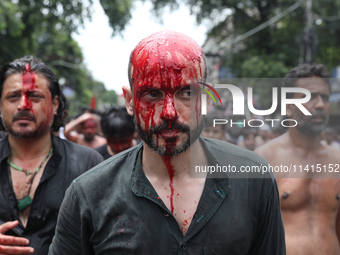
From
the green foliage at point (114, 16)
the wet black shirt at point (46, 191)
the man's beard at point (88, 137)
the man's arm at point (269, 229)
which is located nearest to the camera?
the man's arm at point (269, 229)

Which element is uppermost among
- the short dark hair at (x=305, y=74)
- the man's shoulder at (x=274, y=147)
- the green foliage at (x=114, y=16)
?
the green foliage at (x=114, y=16)

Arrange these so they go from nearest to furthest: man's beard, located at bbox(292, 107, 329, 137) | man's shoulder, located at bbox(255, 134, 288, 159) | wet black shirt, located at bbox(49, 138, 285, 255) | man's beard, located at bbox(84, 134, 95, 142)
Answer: wet black shirt, located at bbox(49, 138, 285, 255) → man's beard, located at bbox(292, 107, 329, 137) → man's shoulder, located at bbox(255, 134, 288, 159) → man's beard, located at bbox(84, 134, 95, 142)

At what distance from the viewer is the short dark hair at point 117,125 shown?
4.52 metres

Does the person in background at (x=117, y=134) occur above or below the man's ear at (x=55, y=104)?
below

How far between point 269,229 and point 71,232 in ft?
3.02

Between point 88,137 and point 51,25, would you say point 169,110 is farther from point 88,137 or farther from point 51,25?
point 51,25

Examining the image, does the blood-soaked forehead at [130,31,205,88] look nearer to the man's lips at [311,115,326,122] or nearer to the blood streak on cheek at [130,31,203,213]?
the blood streak on cheek at [130,31,203,213]

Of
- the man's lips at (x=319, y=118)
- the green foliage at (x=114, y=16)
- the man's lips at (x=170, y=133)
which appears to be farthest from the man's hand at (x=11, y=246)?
the green foliage at (x=114, y=16)

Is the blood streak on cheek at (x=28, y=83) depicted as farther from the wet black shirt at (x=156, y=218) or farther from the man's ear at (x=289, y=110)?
the man's ear at (x=289, y=110)

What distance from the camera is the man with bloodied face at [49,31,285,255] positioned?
1652 mm

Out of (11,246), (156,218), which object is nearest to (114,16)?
(11,246)

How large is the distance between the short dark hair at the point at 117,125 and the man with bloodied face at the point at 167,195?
2.69 meters

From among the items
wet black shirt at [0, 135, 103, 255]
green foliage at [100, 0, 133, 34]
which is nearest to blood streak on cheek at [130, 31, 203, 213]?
wet black shirt at [0, 135, 103, 255]

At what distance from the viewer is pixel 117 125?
14.9 ft
